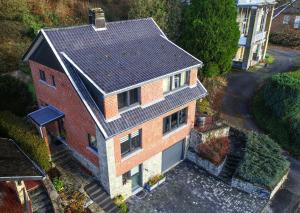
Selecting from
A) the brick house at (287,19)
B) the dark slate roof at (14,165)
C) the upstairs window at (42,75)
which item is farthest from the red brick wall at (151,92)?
the brick house at (287,19)

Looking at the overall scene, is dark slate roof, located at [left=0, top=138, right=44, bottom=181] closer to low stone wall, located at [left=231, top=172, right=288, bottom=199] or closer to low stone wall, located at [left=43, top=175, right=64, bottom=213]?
low stone wall, located at [left=43, top=175, right=64, bottom=213]

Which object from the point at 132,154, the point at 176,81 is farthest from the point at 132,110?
the point at 176,81

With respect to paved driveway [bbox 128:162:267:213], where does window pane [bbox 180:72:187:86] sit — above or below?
above

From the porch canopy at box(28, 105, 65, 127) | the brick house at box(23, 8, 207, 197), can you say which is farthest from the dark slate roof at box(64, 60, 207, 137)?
the porch canopy at box(28, 105, 65, 127)

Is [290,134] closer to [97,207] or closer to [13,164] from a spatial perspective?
[97,207]

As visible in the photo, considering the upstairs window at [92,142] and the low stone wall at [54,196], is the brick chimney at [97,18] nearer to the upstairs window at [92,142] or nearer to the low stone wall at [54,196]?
the upstairs window at [92,142]
